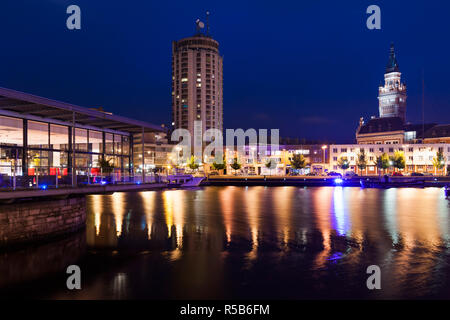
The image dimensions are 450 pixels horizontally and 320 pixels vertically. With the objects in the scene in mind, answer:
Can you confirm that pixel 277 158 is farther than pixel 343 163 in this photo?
Yes

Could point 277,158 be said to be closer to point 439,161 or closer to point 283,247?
point 439,161

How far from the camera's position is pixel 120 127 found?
30625mm

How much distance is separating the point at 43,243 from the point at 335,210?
2919cm

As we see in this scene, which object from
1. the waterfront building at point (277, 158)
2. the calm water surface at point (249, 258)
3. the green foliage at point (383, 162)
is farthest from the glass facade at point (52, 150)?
the waterfront building at point (277, 158)

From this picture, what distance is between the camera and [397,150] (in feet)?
417

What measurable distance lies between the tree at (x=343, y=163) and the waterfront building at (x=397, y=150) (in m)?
2.91

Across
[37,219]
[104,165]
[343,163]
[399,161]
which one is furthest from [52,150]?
[399,161]

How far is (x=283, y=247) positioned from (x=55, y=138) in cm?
1800

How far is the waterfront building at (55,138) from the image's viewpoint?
2112cm

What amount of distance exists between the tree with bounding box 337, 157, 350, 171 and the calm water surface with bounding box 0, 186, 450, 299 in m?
89.9

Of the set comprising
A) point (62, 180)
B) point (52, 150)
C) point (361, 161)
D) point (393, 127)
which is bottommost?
point (62, 180)

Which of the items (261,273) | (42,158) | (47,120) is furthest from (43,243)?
(261,273)

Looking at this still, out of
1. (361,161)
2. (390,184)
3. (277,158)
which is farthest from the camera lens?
(277,158)

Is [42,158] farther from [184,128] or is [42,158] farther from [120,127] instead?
[184,128]
